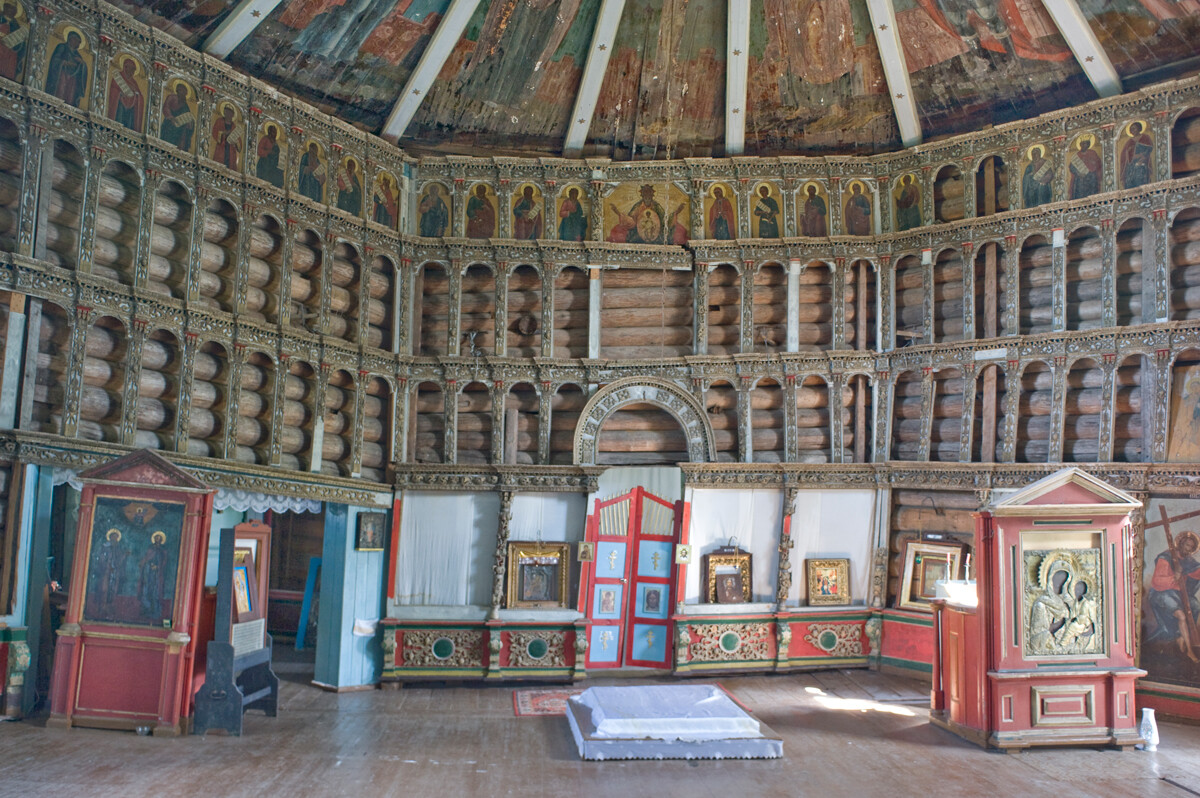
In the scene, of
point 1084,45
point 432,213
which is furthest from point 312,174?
point 1084,45

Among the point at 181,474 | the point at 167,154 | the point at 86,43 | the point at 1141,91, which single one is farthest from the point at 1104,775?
the point at 86,43

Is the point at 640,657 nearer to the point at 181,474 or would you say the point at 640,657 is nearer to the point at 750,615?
the point at 750,615

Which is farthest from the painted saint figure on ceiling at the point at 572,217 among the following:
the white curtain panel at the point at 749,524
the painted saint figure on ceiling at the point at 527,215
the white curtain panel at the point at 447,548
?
the white curtain panel at the point at 749,524

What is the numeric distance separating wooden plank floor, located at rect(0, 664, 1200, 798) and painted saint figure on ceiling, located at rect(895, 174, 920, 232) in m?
8.76

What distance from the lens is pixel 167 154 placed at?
1308 cm

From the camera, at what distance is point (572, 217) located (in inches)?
686

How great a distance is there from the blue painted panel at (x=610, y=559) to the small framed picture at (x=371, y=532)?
377 centimetres

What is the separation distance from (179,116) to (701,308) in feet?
30.1

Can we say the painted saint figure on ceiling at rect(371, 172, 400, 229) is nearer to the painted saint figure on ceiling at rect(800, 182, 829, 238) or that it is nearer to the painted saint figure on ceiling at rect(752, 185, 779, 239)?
the painted saint figure on ceiling at rect(752, 185, 779, 239)

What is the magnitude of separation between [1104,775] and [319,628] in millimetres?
11631

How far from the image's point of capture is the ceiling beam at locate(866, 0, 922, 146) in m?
15.9

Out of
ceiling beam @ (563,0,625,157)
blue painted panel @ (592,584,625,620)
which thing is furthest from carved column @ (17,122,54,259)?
blue painted panel @ (592,584,625,620)

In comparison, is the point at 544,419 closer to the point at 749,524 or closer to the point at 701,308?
the point at 701,308

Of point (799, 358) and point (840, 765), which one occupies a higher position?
point (799, 358)
